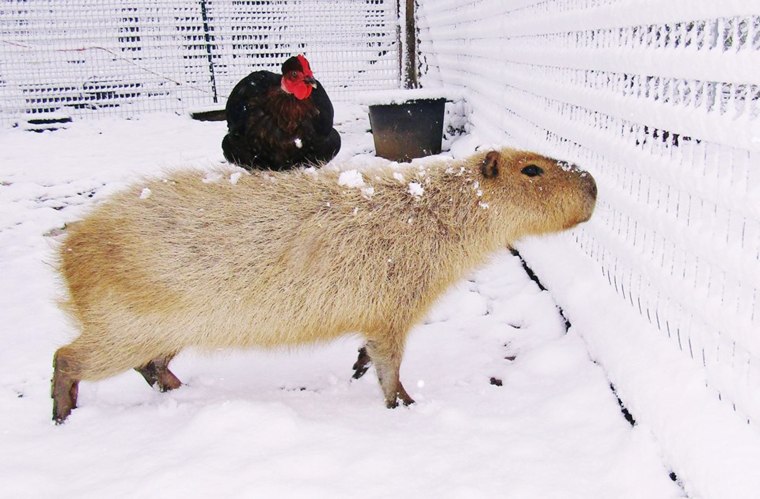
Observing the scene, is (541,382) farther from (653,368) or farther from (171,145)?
(171,145)

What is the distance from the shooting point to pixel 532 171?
2.92m

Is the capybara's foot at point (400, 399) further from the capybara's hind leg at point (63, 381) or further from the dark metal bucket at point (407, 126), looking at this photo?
the dark metal bucket at point (407, 126)

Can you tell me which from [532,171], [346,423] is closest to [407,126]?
[532,171]

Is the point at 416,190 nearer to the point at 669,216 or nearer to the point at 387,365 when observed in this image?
the point at 387,365

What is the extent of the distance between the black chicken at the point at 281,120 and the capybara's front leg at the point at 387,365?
2.20m

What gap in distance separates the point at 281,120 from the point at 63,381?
2.46 m

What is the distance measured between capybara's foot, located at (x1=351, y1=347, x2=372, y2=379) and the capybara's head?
837 millimetres

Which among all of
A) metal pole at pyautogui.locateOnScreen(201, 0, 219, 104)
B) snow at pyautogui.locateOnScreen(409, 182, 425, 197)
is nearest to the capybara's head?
snow at pyautogui.locateOnScreen(409, 182, 425, 197)

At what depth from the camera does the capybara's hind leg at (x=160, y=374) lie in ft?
9.21

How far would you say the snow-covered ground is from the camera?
214 centimetres

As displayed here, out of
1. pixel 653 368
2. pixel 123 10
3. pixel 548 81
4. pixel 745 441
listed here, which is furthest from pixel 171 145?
pixel 745 441

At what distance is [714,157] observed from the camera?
2158mm

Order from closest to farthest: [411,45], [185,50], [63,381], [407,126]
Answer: [63,381], [407,126], [411,45], [185,50]

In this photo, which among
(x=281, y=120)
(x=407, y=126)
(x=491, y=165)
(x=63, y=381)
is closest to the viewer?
(x=63, y=381)
